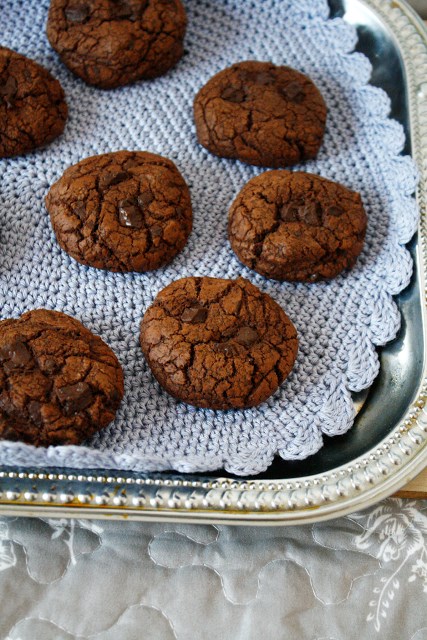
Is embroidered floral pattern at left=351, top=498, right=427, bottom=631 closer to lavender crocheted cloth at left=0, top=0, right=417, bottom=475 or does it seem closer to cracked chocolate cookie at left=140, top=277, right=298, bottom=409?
lavender crocheted cloth at left=0, top=0, right=417, bottom=475

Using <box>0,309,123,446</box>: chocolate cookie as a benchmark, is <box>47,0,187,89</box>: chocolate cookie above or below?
above

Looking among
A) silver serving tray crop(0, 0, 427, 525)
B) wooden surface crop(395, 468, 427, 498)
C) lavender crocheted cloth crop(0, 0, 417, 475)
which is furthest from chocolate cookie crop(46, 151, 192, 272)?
wooden surface crop(395, 468, 427, 498)

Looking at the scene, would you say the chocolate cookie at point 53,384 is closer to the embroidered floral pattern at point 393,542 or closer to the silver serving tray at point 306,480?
the silver serving tray at point 306,480

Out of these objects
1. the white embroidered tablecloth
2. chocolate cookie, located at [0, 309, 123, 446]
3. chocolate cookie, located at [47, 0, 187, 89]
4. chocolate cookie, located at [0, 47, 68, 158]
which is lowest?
the white embroidered tablecloth

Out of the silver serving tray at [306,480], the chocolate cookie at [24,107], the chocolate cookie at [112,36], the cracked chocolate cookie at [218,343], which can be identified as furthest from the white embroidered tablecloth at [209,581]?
the chocolate cookie at [112,36]

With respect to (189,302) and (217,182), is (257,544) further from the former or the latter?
(217,182)

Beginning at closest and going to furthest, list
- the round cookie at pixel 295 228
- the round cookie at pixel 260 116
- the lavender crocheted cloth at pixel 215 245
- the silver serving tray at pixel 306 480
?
1. the silver serving tray at pixel 306 480
2. the lavender crocheted cloth at pixel 215 245
3. the round cookie at pixel 295 228
4. the round cookie at pixel 260 116

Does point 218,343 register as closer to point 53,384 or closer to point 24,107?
point 53,384
